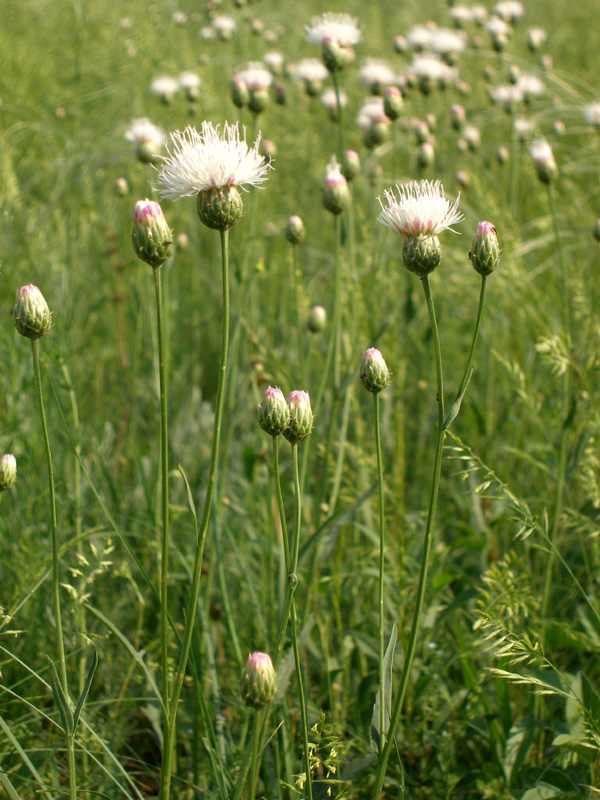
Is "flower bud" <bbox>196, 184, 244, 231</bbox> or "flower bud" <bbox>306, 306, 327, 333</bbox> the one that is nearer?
"flower bud" <bbox>196, 184, 244, 231</bbox>

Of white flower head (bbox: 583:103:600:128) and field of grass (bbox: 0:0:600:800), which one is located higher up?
white flower head (bbox: 583:103:600:128)

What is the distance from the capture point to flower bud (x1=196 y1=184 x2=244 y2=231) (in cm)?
87

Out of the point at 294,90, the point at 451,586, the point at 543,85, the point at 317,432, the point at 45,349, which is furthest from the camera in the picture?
the point at 294,90

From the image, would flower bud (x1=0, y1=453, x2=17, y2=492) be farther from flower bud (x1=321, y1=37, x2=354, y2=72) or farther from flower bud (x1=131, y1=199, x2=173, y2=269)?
flower bud (x1=321, y1=37, x2=354, y2=72)

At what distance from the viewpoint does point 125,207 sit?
3.21 m

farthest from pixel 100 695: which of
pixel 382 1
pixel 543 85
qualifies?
pixel 382 1

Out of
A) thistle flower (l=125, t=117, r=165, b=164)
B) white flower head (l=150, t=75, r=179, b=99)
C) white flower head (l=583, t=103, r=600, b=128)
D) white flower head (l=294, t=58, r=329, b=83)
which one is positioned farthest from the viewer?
white flower head (l=150, t=75, r=179, b=99)

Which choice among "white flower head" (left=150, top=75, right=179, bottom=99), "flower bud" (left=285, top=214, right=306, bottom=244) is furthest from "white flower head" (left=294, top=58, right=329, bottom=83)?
"flower bud" (left=285, top=214, right=306, bottom=244)

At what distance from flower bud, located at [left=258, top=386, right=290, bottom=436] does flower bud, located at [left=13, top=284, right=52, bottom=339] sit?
11.3 inches

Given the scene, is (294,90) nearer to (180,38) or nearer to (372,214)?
(180,38)

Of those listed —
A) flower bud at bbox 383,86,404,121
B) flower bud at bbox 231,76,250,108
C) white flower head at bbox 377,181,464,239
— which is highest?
white flower head at bbox 377,181,464,239

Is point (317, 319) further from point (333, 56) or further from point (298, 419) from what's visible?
point (298, 419)

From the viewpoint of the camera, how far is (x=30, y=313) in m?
0.86

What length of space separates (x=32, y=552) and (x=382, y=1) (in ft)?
28.1
